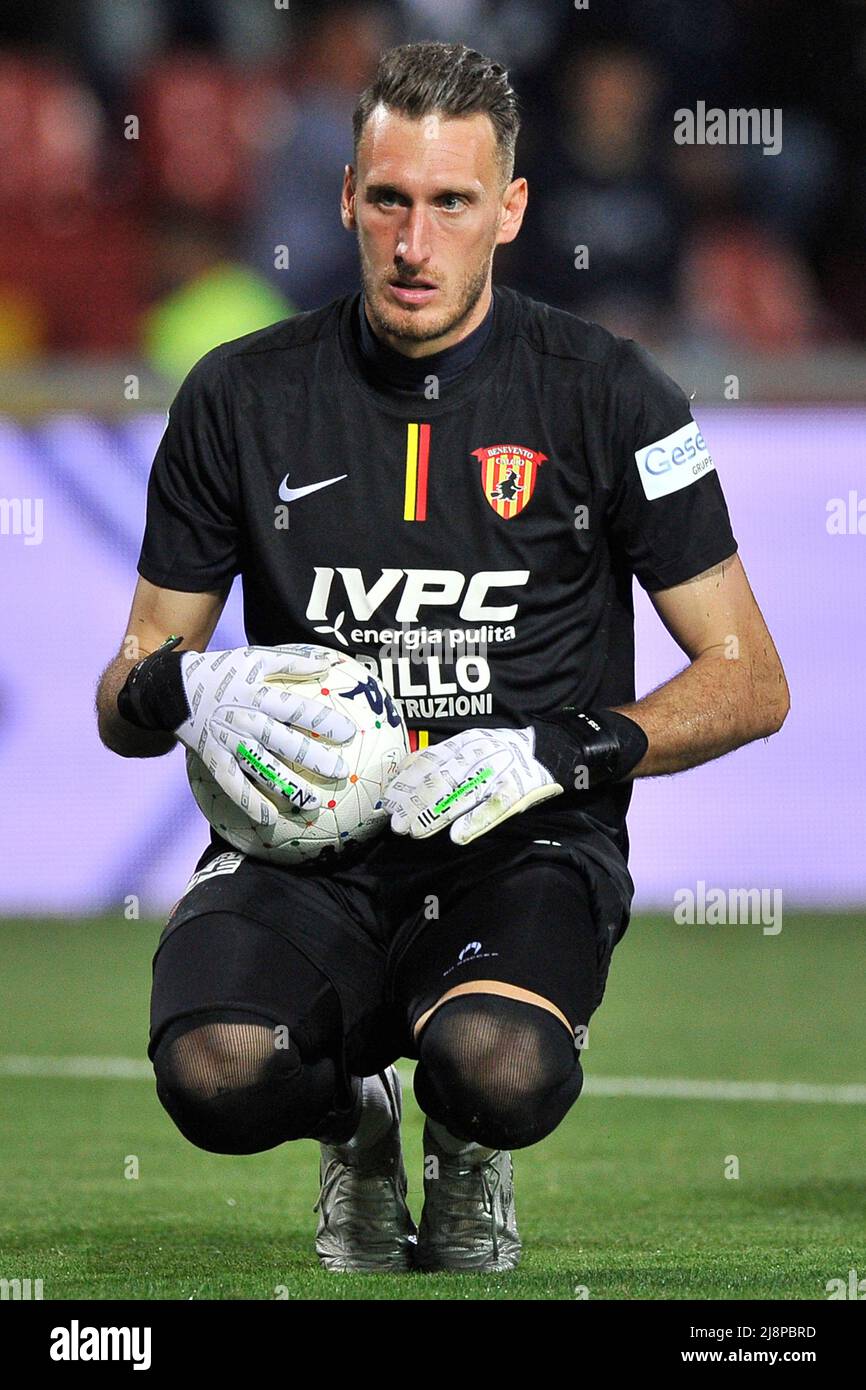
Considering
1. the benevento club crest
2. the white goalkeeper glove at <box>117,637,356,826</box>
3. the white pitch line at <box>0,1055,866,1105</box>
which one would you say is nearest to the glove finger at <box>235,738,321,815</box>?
the white goalkeeper glove at <box>117,637,356,826</box>

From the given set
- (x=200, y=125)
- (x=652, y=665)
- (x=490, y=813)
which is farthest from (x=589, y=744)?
(x=200, y=125)

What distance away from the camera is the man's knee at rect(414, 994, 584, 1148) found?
3.68 meters

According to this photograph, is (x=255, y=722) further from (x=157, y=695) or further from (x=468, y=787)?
(x=468, y=787)

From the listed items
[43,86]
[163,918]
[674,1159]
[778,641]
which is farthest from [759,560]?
[43,86]

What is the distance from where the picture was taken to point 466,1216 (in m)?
4.17

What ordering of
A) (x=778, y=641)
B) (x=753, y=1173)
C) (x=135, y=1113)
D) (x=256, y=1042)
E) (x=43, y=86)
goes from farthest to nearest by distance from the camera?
1. (x=43, y=86)
2. (x=778, y=641)
3. (x=135, y=1113)
4. (x=753, y=1173)
5. (x=256, y=1042)

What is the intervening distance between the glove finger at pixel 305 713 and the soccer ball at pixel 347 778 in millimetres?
22

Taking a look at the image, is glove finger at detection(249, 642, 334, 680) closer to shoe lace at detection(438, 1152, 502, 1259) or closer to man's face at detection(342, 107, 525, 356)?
man's face at detection(342, 107, 525, 356)

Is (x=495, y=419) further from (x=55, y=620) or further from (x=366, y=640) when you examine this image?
Result: (x=55, y=620)

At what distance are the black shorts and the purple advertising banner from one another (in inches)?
194

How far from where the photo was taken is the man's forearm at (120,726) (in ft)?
13.9

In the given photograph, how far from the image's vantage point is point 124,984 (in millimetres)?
8125

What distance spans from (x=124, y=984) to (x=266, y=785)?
175 inches

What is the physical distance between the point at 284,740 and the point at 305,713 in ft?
0.21
